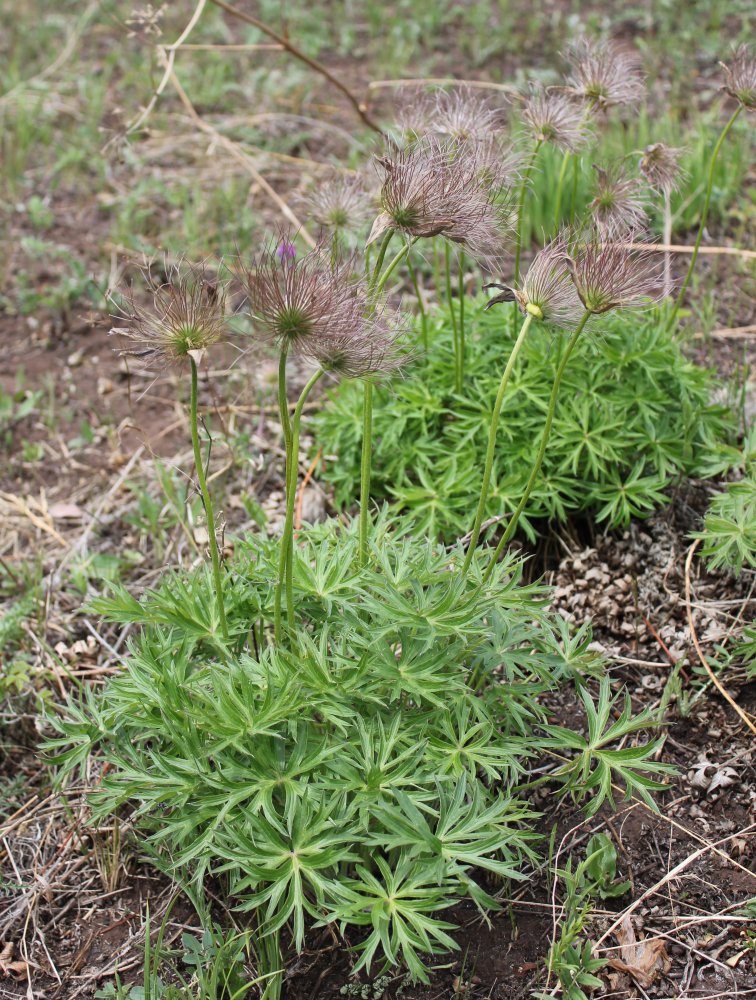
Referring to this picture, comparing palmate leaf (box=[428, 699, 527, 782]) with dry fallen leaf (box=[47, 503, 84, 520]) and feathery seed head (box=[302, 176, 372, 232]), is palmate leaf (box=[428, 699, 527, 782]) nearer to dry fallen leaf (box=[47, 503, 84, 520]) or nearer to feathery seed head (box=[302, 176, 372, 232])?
feathery seed head (box=[302, 176, 372, 232])

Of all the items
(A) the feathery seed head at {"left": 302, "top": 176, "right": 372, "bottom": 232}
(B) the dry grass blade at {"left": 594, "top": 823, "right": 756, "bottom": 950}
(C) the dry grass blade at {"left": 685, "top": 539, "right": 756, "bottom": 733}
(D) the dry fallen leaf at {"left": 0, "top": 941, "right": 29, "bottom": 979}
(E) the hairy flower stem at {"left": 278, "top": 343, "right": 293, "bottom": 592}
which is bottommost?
(D) the dry fallen leaf at {"left": 0, "top": 941, "right": 29, "bottom": 979}

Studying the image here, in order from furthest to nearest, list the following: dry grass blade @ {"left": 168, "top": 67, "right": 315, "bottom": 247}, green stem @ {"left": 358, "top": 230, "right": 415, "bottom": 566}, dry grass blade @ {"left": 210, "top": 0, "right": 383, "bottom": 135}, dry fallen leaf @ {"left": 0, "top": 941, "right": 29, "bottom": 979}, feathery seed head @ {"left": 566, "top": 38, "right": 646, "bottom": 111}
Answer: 1. dry grass blade @ {"left": 168, "top": 67, "right": 315, "bottom": 247}
2. dry grass blade @ {"left": 210, "top": 0, "right": 383, "bottom": 135}
3. feathery seed head @ {"left": 566, "top": 38, "right": 646, "bottom": 111}
4. dry fallen leaf @ {"left": 0, "top": 941, "right": 29, "bottom": 979}
5. green stem @ {"left": 358, "top": 230, "right": 415, "bottom": 566}

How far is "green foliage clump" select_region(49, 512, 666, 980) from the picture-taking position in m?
2.05

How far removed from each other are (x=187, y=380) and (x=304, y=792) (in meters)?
2.80

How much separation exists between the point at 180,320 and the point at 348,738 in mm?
964

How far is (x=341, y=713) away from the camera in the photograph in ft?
7.04

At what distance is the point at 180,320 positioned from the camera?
6.66ft

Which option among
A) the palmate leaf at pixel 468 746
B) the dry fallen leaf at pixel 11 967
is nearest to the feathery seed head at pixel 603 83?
the palmate leaf at pixel 468 746

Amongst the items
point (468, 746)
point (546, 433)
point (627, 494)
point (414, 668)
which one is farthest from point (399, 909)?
point (627, 494)

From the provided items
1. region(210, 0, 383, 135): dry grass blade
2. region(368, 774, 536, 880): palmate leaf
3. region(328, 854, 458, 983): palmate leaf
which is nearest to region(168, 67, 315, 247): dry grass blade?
region(210, 0, 383, 135): dry grass blade

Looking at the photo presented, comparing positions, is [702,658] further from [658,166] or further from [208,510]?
[208,510]

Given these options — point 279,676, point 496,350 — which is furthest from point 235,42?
point 279,676

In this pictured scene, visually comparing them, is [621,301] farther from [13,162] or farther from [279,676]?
[13,162]

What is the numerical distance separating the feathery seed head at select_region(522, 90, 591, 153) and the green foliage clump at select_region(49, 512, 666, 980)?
4.07ft
